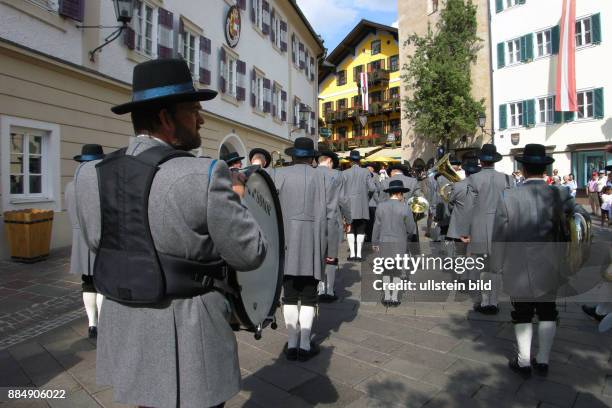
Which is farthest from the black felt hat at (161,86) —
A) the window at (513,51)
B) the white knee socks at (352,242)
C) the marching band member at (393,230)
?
the window at (513,51)

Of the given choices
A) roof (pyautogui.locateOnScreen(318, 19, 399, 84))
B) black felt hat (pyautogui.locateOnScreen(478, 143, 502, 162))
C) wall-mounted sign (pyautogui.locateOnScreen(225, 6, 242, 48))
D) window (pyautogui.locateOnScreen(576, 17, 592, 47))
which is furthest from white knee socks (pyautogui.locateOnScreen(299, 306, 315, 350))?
roof (pyautogui.locateOnScreen(318, 19, 399, 84))

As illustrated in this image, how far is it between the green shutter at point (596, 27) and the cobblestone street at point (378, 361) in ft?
66.8

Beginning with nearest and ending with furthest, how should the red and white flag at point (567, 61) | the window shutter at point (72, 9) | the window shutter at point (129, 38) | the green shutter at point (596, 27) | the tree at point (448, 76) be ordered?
the window shutter at point (72, 9)
the window shutter at point (129, 38)
the green shutter at point (596, 27)
the red and white flag at point (567, 61)
the tree at point (448, 76)

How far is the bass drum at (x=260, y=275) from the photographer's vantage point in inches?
70.2

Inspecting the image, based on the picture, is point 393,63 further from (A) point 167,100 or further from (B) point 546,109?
(A) point 167,100

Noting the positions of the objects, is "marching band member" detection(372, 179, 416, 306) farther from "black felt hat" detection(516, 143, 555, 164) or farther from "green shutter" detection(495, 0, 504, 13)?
"green shutter" detection(495, 0, 504, 13)

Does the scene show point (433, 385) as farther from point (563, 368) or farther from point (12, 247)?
point (12, 247)

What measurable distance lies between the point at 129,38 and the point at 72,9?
1.95 metres

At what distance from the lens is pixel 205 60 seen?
15117 millimetres

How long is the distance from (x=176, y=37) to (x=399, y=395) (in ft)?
43.0

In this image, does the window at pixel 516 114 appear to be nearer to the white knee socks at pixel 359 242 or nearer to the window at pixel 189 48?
the window at pixel 189 48

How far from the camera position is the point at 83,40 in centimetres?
988

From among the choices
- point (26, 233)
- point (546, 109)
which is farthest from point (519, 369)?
point (546, 109)

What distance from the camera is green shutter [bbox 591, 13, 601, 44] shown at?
2036 centimetres
